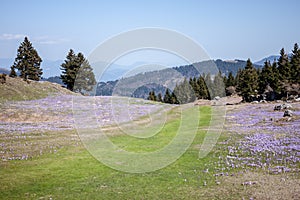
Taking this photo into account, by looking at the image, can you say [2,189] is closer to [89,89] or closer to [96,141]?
[96,141]

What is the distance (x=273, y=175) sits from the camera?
19.6m

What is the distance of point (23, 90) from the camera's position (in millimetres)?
75500

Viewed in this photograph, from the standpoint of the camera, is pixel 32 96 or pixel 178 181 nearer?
pixel 178 181

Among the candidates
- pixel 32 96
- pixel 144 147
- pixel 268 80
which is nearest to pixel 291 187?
pixel 144 147

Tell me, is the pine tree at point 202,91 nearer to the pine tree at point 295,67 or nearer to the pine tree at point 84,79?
the pine tree at point 295,67

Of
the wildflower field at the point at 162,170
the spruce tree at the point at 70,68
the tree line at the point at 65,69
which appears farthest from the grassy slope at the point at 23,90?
the wildflower field at the point at 162,170

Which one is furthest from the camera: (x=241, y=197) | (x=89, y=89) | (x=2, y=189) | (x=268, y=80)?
(x=89, y=89)

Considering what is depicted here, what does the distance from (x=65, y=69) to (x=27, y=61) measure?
1579 cm

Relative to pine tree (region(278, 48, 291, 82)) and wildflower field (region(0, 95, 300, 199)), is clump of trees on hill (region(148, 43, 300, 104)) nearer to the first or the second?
pine tree (region(278, 48, 291, 82))

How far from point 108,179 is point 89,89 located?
311 ft

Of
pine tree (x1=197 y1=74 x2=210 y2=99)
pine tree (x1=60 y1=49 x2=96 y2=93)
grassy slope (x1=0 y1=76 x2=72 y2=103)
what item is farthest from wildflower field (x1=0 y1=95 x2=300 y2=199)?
pine tree (x1=197 y1=74 x2=210 y2=99)

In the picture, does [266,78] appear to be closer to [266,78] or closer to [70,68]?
[266,78]

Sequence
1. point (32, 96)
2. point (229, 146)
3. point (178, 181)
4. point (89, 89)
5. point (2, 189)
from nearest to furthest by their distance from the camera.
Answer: point (2, 189) → point (178, 181) → point (229, 146) → point (32, 96) → point (89, 89)

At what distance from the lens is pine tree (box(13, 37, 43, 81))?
292 ft
